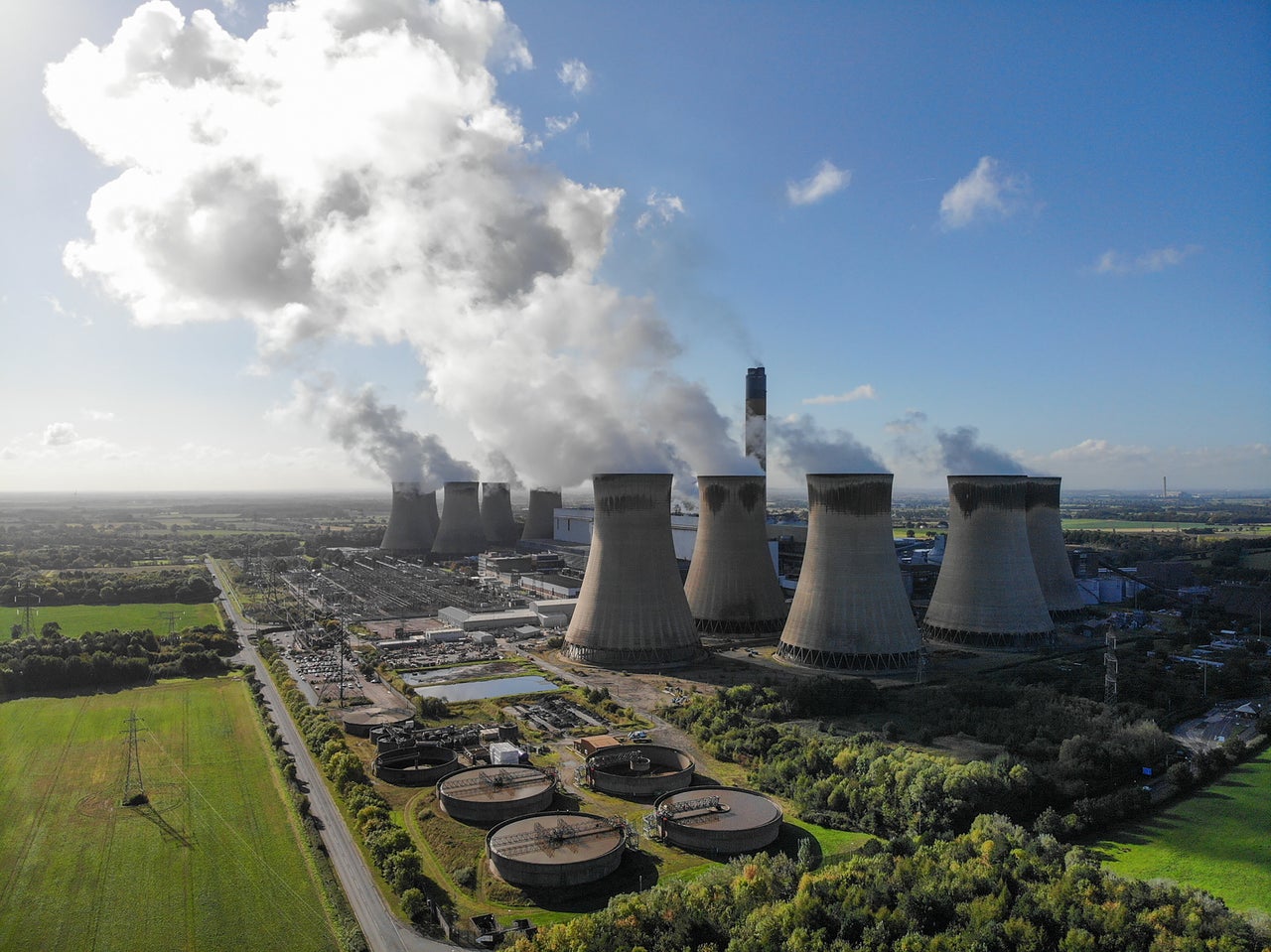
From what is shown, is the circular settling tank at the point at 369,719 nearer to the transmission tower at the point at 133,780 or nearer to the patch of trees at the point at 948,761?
the transmission tower at the point at 133,780

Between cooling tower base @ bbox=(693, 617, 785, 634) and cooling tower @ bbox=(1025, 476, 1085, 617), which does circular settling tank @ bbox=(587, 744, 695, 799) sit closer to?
cooling tower base @ bbox=(693, 617, 785, 634)

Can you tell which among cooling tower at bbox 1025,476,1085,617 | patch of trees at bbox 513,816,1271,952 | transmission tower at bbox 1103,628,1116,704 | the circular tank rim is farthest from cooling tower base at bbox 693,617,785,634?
patch of trees at bbox 513,816,1271,952

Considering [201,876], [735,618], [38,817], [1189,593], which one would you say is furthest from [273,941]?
[1189,593]

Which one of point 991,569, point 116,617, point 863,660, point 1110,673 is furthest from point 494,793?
point 116,617

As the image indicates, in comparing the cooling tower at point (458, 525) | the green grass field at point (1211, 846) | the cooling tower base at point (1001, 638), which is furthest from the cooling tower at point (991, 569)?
the cooling tower at point (458, 525)

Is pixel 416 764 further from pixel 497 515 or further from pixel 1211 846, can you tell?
pixel 497 515
